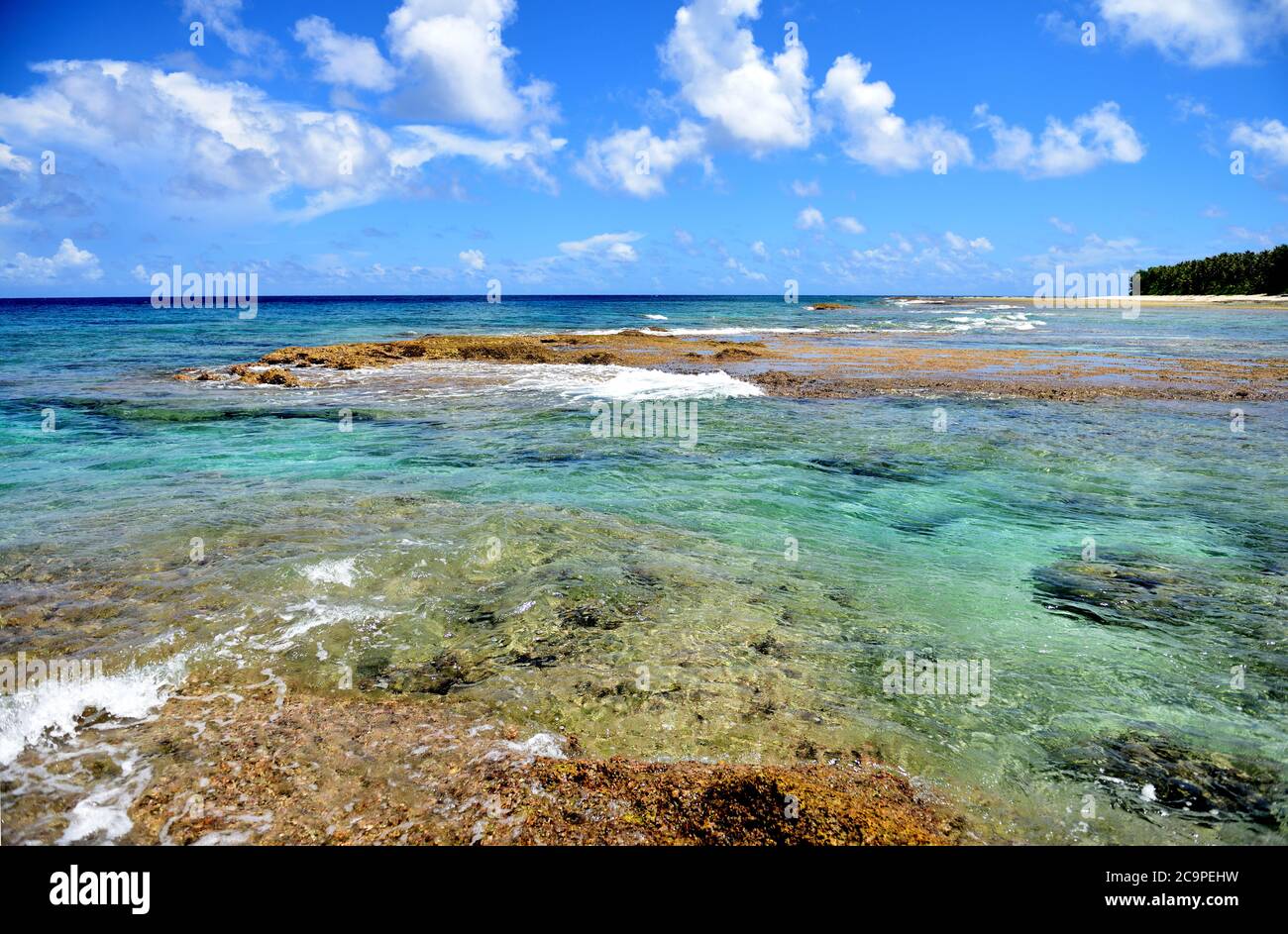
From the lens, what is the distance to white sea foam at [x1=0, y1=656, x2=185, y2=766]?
502 cm

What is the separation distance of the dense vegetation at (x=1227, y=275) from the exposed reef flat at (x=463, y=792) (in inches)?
5140

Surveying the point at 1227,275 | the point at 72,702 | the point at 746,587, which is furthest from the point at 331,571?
the point at 1227,275

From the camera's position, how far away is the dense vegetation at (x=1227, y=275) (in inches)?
3878

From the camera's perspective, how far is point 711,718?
542cm

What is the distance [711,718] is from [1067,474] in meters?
10.6

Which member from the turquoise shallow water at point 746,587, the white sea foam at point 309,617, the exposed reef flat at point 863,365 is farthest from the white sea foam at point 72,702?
the exposed reef flat at point 863,365

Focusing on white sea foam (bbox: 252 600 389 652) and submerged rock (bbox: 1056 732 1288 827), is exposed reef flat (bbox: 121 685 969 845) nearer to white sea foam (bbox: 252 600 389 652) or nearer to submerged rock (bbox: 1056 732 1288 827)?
white sea foam (bbox: 252 600 389 652)

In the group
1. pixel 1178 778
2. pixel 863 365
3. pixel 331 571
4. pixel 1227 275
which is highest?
pixel 1227 275

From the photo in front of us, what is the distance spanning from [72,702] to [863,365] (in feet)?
97.9

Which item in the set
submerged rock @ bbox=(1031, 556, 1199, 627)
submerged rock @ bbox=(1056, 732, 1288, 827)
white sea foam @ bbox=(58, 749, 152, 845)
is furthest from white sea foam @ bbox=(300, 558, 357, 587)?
submerged rock @ bbox=(1031, 556, 1199, 627)

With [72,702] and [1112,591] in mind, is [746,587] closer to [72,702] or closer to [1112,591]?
[1112,591]

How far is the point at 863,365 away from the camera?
101 feet
